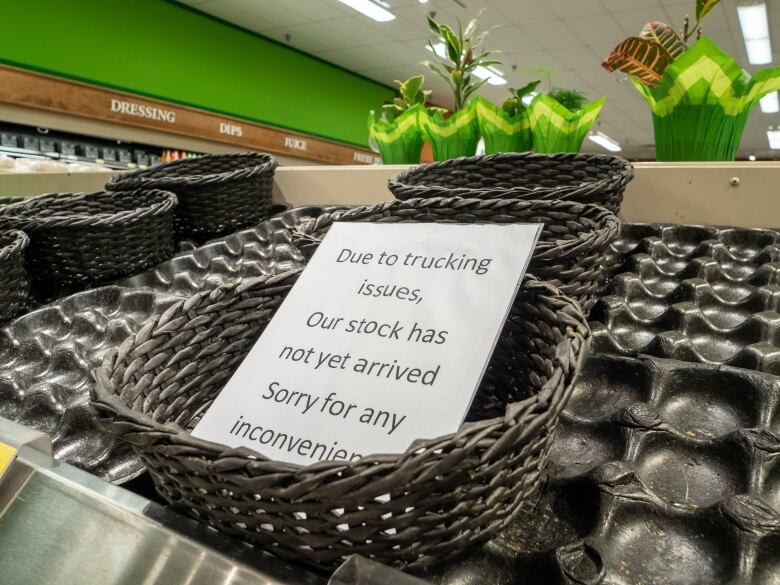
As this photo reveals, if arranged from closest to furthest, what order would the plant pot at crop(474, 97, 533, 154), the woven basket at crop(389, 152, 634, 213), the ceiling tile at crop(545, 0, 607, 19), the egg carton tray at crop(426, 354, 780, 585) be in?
the egg carton tray at crop(426, 354, 780, 585)
the woven basket at crop(389, 152, 634, 213)
the plant pot at crop(474, 97, 533, 154)
the ceiling tile at crop(545, 0, 607, 19)

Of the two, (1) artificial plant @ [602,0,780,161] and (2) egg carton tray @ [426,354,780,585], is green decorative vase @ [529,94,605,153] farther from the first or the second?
(2) egg carton tray @ [426,354,780,585]

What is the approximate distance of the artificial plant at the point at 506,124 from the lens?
1.35 meters

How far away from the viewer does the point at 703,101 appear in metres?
1.04

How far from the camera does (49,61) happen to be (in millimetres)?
4793

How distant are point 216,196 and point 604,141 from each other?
38.6 ft

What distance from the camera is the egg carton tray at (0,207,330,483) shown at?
73cm

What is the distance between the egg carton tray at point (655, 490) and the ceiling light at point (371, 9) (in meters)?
5.96

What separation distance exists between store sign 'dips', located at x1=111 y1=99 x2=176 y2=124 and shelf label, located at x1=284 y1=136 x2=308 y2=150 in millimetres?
1700

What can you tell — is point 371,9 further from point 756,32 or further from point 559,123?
point 559,123

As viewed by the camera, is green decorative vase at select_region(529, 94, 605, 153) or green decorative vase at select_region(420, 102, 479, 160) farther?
green decorative vase at select_region(420, 102, 479, 160)

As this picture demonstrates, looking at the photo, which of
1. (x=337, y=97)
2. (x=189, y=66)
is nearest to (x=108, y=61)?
(x=189, y=66)

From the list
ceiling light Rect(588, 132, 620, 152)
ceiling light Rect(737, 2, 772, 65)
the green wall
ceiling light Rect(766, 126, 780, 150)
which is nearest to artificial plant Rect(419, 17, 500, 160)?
the green wall

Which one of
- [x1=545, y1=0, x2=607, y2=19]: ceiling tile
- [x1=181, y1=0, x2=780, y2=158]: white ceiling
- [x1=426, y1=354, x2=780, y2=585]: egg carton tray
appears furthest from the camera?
[x1=181, y1=0, x2=780, y2=158]: white ceiling

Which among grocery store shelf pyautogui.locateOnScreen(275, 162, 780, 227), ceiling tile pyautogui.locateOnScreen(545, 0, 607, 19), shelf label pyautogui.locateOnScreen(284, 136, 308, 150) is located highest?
ceiling tile pyautogui.locateOnScreen(545, 0, 607, 19)
